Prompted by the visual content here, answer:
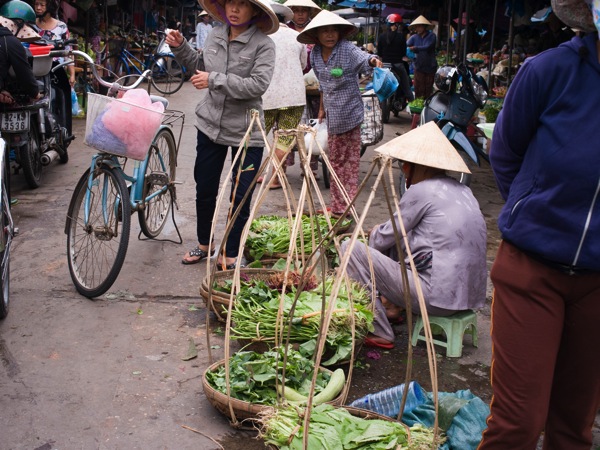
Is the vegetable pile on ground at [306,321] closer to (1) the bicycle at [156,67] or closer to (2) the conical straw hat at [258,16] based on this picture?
(2) the conical straw hat at [258,16]

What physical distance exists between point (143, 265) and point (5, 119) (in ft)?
7.24

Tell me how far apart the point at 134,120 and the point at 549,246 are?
9.19ft

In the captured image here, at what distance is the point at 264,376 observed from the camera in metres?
3.30

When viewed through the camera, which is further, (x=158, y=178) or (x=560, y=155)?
(x=158, y=178)

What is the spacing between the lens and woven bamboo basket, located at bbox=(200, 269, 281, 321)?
4.16 meters

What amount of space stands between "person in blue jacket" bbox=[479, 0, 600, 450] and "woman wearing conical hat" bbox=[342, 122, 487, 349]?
4.84ft

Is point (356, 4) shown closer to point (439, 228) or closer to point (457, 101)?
A: point (457, 101)

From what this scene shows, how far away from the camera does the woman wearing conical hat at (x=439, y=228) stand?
3904 mm

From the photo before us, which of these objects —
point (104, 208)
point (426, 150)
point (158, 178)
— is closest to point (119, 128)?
point (104, 208)

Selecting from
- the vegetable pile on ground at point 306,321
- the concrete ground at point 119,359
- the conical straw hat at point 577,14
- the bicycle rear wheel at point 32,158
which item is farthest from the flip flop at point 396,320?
the bicycle rear wheel at point 32,158

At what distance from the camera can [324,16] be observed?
239 inches

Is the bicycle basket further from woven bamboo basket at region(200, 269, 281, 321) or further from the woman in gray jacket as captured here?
woven bamboo basket at region(200, 269, 281, 321)

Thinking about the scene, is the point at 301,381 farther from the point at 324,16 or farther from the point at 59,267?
the point at 324,16

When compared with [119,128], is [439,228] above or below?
below
